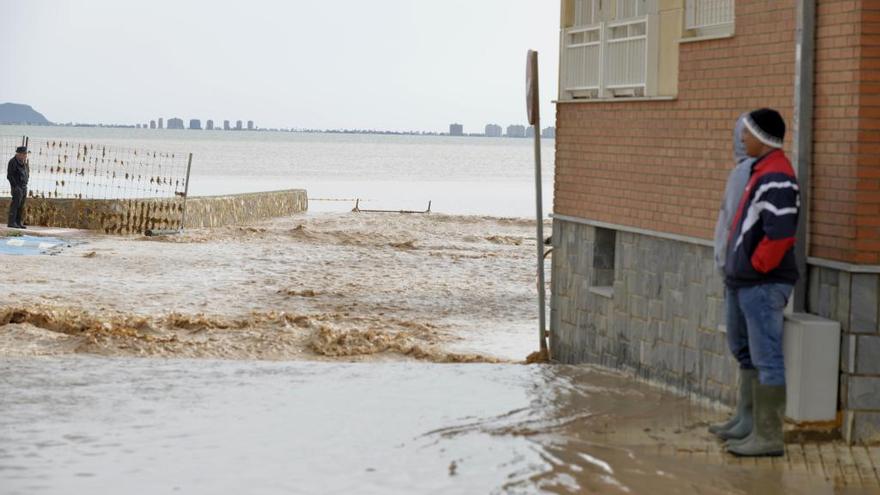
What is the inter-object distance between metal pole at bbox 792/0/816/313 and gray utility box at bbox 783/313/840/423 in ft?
1.69

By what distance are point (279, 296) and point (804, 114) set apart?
543 inches

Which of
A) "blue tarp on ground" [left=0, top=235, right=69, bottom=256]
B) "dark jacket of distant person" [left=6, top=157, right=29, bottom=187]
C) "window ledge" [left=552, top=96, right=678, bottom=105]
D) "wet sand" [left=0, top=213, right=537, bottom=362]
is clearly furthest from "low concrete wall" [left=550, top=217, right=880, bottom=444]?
"dark jacket of distant person" [left=6, top=157, right=29, bottom=187]

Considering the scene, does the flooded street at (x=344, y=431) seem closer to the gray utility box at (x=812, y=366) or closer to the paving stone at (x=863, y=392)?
the gray utility box at (x=812, y=366)

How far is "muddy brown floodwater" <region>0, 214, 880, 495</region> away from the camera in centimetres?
809

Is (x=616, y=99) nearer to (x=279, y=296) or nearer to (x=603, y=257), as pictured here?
(x=603, y=257)

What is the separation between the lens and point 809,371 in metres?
8.83

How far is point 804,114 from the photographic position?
9148mm

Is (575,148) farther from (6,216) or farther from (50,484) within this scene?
(6,216)

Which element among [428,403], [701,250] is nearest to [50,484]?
[428,403]

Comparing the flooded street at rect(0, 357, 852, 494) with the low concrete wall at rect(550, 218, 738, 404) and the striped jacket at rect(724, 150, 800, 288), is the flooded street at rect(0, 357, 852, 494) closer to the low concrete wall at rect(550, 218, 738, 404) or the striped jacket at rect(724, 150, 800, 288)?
the low concrete wall at rect(550, 218, 738, 404)

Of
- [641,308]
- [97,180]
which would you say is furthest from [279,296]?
[97,180]

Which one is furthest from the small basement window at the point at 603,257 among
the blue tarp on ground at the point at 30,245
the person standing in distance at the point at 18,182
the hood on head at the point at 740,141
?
the person standing in distance at the point at 18,182

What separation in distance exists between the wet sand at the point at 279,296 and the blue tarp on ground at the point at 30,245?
18.9 inches

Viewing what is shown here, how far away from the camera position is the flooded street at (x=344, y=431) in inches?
316
